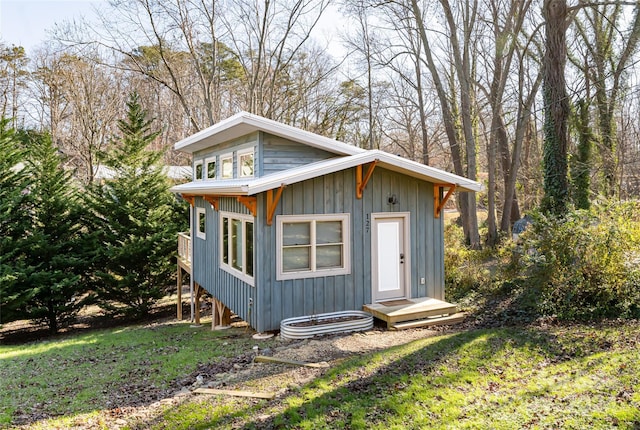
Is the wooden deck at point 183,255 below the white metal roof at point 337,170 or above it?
below

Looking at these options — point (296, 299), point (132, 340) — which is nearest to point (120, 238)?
point (132, 340)

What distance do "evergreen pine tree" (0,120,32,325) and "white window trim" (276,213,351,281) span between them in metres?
9.19

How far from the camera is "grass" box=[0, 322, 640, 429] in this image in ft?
15.5

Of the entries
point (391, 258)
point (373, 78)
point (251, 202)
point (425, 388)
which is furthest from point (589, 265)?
point (373, 78)

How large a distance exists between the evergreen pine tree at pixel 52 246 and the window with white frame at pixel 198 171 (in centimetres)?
432

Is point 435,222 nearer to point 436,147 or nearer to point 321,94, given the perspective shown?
point 321,94

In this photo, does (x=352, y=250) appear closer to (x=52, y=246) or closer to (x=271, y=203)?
(x=271, y=203)

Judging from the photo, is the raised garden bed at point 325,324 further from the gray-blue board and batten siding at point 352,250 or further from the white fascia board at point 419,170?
the white fascia board at point 419,170

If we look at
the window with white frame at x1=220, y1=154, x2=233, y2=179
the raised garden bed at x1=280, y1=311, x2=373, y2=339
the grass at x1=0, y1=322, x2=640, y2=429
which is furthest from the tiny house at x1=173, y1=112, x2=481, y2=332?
the grass at x1=0, y1=322, x2=640, y2=429

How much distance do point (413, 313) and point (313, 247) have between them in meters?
2.27

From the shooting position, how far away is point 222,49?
21719mm

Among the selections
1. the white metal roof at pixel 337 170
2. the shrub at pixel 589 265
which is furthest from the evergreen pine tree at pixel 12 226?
the shrub at pixel 589 265

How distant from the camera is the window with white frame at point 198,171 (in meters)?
14.2

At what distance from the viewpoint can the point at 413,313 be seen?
27.8ft
